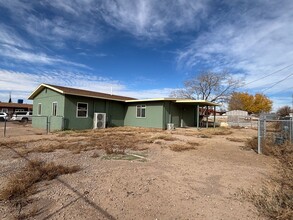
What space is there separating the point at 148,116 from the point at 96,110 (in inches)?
177

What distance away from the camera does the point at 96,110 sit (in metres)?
16.1

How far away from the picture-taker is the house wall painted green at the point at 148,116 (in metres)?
16.4

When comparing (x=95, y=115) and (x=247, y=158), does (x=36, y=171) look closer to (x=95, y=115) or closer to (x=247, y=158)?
(x=247, y=158)

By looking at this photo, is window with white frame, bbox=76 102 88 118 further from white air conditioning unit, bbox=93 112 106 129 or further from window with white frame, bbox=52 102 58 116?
window with white frame, bbox=52 102 58 116

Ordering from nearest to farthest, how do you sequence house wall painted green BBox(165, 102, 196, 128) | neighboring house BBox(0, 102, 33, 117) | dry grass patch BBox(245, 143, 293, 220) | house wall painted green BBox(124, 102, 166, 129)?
dry grass patch BBox(245, 143, 293, 220) → house wall painted green BBox(124, 102, 166, 129) → house wall painted green BBox(165, 102, 196, 128) → neighboring house BBox(0, 102, 33, 117)

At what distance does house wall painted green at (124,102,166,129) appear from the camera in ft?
53.9

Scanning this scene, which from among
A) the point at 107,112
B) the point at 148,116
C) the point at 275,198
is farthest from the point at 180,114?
the point at 275,198

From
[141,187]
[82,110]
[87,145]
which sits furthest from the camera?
[82,110]

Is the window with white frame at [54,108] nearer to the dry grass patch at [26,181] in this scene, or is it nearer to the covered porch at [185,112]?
the covered porch at [185,112]

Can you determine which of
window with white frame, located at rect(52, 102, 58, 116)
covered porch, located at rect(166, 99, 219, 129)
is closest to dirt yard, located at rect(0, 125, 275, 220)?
window with white frame, located at rect(52, 102, 58, 116)

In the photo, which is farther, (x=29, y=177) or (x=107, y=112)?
(x=107, y=112)

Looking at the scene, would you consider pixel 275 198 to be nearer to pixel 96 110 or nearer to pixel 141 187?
pixel 141 187

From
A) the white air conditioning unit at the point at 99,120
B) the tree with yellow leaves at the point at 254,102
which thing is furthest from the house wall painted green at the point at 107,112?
the tree with yellow leaves at the point at 254,102

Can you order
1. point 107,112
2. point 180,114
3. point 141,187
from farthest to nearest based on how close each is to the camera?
point 180,114
point 107,112
point 141,187
